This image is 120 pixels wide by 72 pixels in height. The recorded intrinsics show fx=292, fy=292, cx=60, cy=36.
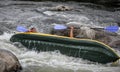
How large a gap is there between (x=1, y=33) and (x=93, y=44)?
407 cm

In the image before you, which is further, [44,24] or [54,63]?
[44,24]

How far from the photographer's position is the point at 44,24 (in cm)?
1165

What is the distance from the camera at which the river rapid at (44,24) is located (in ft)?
23.6

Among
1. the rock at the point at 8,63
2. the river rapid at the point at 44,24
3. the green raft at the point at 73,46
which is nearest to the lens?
the rock at the point at 8,63

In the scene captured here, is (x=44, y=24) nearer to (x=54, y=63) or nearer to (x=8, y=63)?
(x=54, y=63)

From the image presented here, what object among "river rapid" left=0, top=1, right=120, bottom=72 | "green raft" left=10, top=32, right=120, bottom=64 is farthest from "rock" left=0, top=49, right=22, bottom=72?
"green raft" left=10, top=32, right=120, bottom=64

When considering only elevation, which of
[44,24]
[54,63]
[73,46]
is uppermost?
[73,46]

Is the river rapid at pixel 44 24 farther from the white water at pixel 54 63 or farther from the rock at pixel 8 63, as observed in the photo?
the rock at pixel 8 63

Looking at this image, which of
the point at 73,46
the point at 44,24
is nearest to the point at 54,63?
the point at 73,46

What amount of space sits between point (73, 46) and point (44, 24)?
163 inches

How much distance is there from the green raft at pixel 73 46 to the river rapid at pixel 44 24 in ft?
0.45

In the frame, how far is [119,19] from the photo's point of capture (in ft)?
45.2

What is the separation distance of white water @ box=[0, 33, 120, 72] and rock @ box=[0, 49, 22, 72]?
1.16 feet

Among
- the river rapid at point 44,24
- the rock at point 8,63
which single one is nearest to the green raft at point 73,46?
the river rapid at point 44,24
